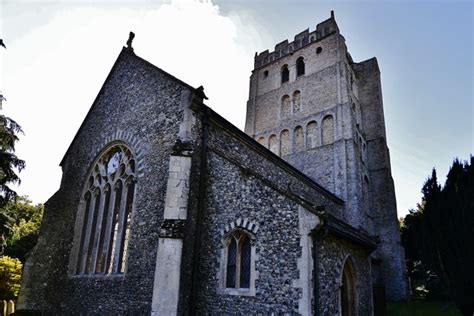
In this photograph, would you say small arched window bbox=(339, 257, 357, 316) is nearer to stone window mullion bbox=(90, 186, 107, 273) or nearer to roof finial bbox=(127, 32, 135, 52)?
stone window mullion bbox=(90, 186, 107, 273)

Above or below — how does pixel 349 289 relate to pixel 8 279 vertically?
above

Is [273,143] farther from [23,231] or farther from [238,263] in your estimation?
[23,231]

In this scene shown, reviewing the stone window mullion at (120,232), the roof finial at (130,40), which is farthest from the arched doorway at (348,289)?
the roof finial at (130,40)

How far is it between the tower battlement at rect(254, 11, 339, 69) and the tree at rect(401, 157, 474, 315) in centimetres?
Result: 1771

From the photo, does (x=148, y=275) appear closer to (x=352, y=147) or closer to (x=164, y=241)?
(x=164, y=241)

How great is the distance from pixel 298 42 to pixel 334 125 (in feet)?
31.1

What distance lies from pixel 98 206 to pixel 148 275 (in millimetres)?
4843

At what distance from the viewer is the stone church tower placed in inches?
840

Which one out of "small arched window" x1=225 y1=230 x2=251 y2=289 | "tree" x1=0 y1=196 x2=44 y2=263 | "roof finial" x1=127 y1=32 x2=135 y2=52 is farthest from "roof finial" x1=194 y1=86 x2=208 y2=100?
"tree" x1=0 y1=196 x2=44 y2=263

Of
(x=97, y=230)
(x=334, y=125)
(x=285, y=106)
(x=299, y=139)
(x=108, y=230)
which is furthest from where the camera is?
(x=285, y=106)

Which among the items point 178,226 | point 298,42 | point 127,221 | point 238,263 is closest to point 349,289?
point 238,263

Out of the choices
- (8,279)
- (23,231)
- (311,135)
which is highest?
(311,135)

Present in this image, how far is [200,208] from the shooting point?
9.70 metres

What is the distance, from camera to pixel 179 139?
987 cm
